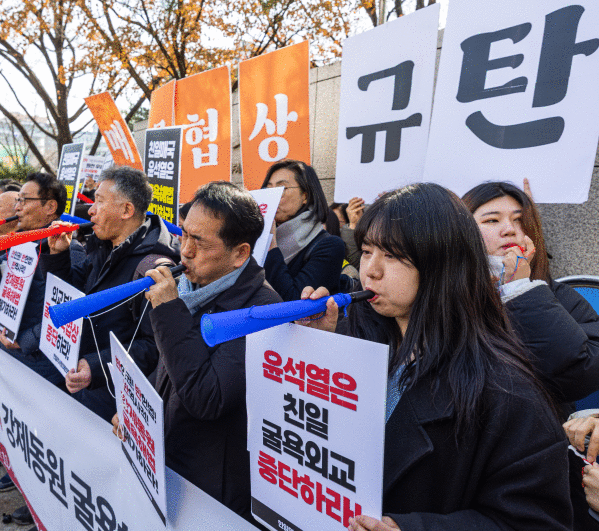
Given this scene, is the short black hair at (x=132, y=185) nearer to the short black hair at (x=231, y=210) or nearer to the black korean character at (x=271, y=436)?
the short black hair at (x=231, y=210)

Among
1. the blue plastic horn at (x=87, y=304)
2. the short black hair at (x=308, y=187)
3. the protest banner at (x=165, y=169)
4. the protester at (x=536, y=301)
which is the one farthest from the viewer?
the protest banner at (x=165, y=169)

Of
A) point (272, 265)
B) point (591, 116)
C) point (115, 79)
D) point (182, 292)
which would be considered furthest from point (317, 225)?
point (115, 79)

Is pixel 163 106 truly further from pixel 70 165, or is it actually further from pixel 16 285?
pixel 16 285

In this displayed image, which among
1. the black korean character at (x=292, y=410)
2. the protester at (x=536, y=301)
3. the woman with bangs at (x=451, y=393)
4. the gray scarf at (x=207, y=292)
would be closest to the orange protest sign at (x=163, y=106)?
the gray scarf at (x=207, y=292)

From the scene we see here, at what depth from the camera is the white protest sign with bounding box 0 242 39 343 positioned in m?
2.81

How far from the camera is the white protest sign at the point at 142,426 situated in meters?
1.25

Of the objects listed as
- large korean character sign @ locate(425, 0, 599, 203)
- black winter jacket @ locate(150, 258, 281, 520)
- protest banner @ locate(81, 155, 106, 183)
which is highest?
protest banner @ locate(81, 155, 106, 183)

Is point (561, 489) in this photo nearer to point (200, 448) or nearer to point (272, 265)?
point (200, 448)

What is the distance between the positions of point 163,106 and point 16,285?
128 inches

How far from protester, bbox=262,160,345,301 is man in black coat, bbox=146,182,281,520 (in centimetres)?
68

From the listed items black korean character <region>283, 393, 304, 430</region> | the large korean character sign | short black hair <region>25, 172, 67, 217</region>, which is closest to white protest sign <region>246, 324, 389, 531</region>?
black korean character <region>283, 393, 304, 430</region>

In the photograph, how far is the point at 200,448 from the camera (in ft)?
5.22

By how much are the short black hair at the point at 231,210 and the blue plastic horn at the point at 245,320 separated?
0.70 meters

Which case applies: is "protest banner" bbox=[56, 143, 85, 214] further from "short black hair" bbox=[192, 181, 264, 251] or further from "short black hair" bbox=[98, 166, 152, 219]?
"short black hair" bbox=[192, 181, 264, 251]
